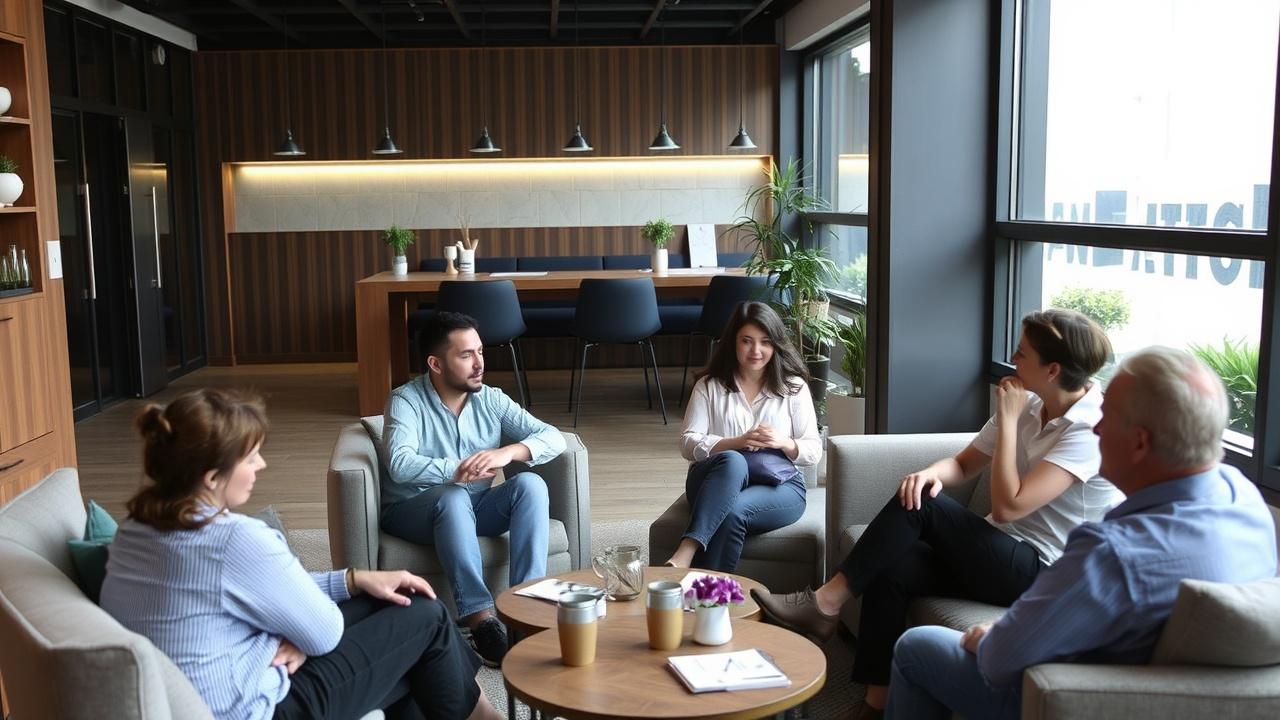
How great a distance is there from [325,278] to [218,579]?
819 centimetres

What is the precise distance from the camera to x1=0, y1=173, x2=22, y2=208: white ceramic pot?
4.83 metres

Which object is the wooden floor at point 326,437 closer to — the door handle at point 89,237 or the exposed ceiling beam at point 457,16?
the door handle at point 89,237

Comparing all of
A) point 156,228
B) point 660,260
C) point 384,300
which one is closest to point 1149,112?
point 660,260

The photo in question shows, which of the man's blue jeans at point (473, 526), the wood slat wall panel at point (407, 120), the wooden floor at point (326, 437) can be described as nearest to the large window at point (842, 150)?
the wood slat wall panel at point (407, 120)

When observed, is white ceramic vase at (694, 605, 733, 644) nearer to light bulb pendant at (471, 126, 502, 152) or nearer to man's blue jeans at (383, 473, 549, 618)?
man's blue jeans at (383, 473, 549, 618)

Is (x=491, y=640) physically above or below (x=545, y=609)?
below

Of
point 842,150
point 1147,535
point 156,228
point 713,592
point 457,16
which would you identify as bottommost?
point 713,592

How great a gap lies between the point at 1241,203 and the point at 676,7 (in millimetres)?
6552

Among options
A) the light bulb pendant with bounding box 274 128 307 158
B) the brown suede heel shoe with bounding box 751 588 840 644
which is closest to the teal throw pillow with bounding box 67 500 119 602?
the brown suede heel shoe with bounding box 751 588 840 644

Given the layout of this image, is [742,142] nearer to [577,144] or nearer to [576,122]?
[577,144]

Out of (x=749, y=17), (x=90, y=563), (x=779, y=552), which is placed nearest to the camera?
(x=90, y=563)

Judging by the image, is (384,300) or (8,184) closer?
(8,184)

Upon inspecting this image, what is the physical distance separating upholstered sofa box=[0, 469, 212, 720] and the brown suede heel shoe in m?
1.48

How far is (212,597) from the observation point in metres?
2.11
